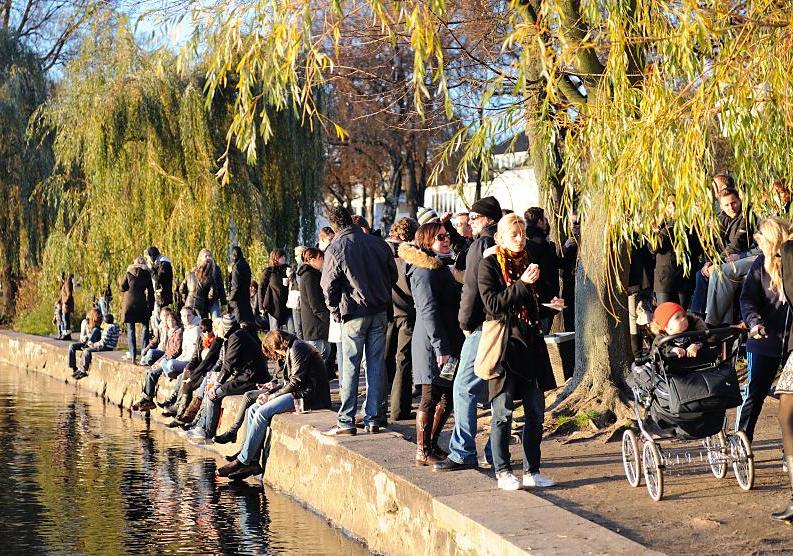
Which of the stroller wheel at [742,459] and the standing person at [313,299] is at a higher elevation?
the standing person at [313,299]

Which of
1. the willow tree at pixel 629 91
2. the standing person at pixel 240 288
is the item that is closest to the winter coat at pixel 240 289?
the standing person at pixel 240 288

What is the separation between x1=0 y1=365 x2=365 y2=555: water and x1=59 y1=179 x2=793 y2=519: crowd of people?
2.02 ft

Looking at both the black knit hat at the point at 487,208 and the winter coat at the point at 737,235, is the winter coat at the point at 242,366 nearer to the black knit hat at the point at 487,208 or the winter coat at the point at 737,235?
the black knit hat at the point at 487,208

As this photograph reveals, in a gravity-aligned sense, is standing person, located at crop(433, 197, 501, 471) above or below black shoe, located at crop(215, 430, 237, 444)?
above

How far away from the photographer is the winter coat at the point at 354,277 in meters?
10.2

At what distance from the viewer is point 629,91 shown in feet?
28.5

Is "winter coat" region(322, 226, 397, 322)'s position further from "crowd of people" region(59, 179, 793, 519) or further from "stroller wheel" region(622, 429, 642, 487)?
"stroller wheel" region(622, 429, 642, 487)

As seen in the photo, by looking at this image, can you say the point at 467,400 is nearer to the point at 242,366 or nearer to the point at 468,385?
the point at 468,385

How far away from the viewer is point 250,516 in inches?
Answer: 387

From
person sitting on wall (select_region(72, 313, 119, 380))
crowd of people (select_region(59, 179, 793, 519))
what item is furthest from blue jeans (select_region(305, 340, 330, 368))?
person sitting on wall (select_region(72, 313, 119, 380))

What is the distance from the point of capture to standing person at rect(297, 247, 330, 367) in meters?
13.4

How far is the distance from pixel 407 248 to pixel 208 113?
598 inches

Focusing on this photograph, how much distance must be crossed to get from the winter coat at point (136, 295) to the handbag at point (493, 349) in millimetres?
11969

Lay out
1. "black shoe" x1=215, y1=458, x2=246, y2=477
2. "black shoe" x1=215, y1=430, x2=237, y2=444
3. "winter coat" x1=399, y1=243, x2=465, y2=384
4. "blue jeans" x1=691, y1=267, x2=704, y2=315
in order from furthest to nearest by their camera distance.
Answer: "black shoe" x1=215, y1=430, x2=237, y2=444 < "blue jeans" x1=691, y1=267, x2=704, y2=315 < "black shoe" x1=215, y1=458, x2=246, y2=477 < "winter coat" x1=399, y1=243, x2=465, y2=384
